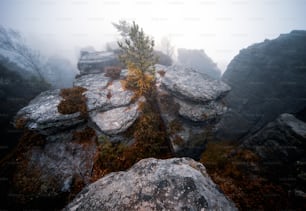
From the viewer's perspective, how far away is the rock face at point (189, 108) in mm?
10367

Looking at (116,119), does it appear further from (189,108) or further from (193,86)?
(193,86)

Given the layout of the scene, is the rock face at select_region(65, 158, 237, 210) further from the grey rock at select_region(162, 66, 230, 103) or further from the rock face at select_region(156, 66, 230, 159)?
the grey rock at select_region(162, 66, 230, 103)

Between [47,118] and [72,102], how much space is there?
6.57 ft

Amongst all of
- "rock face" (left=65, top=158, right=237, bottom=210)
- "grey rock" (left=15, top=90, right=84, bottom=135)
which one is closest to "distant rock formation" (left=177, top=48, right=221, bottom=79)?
"grey rock" (left=15, top=90, right=84, bottom=135)

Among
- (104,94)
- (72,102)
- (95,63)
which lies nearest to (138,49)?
(104,94)

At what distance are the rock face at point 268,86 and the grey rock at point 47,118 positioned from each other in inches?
645

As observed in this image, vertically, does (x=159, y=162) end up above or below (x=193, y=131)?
above

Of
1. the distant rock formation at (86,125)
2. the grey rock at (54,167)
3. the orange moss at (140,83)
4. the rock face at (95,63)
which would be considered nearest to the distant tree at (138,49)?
the orange moss at (140,83)

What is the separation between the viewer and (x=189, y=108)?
11.2 metres

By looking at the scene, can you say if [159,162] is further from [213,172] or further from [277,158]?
[277,158]

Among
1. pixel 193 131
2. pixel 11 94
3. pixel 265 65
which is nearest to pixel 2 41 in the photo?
pixel 11 94

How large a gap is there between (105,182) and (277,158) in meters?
10.7

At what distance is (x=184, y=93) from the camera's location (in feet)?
37.5

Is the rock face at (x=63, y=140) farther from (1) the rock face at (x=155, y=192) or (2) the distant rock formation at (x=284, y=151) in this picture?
(2) the distant rock formation at (x=284, y=151)
